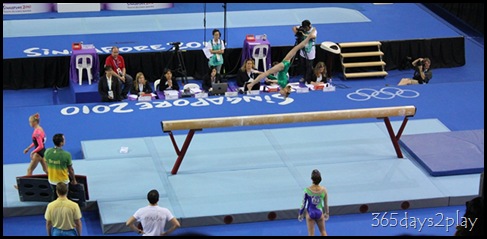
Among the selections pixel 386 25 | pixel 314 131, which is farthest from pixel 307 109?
pixel 386 25

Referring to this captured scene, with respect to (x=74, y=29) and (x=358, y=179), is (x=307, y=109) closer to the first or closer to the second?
(x=358, y=179)

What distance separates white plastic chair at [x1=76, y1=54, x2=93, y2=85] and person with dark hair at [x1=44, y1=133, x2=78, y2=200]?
16.7ft

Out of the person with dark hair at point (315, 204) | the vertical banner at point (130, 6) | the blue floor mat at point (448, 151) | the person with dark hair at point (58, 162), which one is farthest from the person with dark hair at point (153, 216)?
the vertical banner at point (130, 6)

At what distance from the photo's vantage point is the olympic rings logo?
1477 centimetres

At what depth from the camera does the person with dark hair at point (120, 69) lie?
14.7 meters

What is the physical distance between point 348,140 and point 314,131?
0.60m

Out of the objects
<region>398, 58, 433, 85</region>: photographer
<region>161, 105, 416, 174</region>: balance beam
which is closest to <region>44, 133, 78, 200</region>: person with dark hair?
<region>161, 105, 416, 174</region>: balance beam

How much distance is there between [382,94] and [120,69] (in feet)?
14.6

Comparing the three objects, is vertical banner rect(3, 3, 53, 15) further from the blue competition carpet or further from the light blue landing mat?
the light blue landing mat

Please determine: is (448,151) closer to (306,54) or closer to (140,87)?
(306,54)

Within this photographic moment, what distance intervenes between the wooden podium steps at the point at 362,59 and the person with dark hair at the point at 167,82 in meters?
3.33

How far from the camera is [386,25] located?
59.7ft

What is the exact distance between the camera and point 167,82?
49.6ft

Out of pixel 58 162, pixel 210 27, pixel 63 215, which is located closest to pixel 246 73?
pixel 210 27
